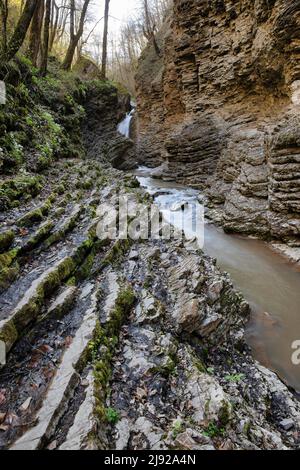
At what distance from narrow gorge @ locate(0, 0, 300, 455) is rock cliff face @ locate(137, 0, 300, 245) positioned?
6 cm

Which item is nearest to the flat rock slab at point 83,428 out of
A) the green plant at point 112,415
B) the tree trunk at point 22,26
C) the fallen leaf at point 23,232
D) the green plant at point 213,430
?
the green plant at point 112,415

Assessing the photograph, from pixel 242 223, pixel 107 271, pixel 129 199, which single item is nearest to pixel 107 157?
pixel 129 199

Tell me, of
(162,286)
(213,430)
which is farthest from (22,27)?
(213,430)

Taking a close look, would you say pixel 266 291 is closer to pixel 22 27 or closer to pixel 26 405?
pixel 26 405

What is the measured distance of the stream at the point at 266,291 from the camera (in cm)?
455

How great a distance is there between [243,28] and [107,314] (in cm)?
1446

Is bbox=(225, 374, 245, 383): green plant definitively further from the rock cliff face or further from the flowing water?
the rock cliff face

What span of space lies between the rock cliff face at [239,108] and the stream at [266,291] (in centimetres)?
71

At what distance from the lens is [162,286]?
4996 millimetres

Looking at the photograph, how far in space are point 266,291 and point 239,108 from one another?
10.5 metres

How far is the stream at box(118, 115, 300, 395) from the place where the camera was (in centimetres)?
455

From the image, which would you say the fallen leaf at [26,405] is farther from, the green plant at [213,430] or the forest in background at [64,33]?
the forest in background at [64,33]

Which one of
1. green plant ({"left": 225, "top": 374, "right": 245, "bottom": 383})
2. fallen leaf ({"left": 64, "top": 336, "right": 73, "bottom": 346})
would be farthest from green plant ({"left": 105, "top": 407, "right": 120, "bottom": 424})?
green plant ({"left": 225, "top": 374, "right": 245, "bottom": 383})

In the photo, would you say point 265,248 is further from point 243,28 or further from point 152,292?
point 243,28
